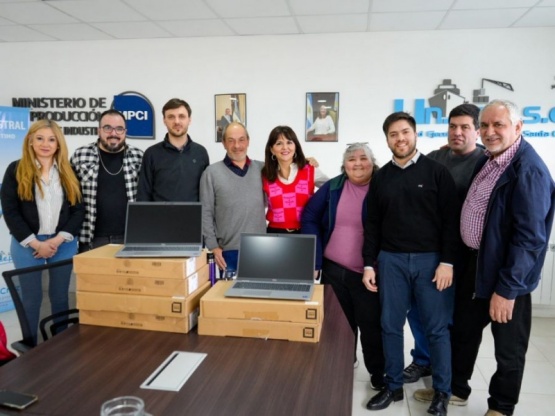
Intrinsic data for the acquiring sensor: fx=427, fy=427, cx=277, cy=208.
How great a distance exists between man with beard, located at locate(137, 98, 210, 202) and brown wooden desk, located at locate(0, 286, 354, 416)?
3.68 ft

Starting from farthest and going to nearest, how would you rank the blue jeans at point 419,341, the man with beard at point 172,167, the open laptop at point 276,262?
the blue jeans at point 419,341 → the man with beard at point 172,167 → the open laptop at point 276,262

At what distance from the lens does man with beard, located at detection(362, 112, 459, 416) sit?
214 centimetres

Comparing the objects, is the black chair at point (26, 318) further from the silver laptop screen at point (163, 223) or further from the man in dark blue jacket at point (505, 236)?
the man in dark blue jacket at point (505, 236)

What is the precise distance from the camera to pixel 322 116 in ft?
14.1

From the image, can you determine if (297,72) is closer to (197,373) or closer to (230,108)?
(230,108)

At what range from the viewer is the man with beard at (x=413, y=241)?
7.03ft

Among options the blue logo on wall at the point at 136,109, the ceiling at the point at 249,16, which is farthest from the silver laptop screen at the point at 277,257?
the blue logo on wall at the point at 136,109

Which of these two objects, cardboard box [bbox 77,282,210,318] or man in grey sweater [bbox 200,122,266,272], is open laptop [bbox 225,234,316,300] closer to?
cardboard box [bbox 77,282,210,318]

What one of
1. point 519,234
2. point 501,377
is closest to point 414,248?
point 519,234

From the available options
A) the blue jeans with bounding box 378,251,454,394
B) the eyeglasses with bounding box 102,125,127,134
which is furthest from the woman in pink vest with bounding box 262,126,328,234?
the eyeglasses with bounding box 102,125,127,134

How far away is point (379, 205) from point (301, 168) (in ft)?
1.92

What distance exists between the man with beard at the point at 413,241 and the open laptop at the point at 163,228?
0.94 metres

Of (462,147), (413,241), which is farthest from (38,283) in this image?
(462,147)

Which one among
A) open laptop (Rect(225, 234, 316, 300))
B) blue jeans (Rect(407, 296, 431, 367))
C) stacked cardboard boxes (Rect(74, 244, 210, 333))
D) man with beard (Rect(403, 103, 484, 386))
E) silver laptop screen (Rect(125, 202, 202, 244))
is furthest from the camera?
blue jeans (Rect(407, 296, 431, 367))
